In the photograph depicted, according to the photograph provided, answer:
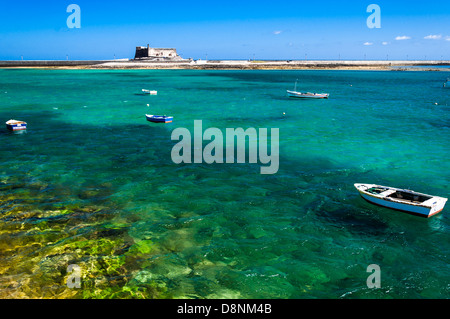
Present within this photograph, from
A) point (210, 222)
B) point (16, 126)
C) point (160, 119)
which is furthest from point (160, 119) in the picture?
point (210, 222)

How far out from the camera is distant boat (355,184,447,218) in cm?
1878

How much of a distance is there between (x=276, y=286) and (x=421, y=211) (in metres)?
11.0

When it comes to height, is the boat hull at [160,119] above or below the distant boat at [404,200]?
above

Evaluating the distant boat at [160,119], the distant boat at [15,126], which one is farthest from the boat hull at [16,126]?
the distant boat at [160,119]

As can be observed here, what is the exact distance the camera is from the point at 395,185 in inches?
944

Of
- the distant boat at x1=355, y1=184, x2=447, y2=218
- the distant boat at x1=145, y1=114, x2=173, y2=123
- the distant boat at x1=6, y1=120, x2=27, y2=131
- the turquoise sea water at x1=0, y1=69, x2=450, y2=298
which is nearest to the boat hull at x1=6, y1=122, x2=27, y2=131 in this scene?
the distant boat at x1=6, y1=120, x2=27, y2=131

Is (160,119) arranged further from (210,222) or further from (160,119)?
(210,222)

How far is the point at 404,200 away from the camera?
19469 millimetres

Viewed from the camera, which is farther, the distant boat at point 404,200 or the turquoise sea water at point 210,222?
the distant boat at point 404,200

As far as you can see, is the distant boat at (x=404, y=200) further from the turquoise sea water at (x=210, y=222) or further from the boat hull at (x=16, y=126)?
the boat hull at (x=16, y=126)

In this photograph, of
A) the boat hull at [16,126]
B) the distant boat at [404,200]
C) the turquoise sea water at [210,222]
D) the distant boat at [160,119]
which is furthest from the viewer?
the distant boat at [160,119]

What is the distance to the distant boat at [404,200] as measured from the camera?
18.8m
